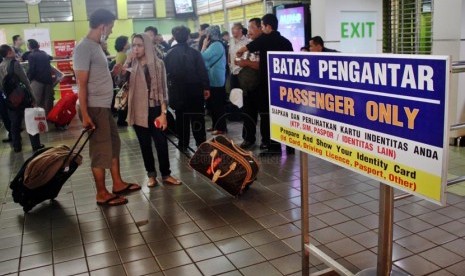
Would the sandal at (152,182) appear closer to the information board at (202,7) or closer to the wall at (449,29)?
the wall at (449,29)

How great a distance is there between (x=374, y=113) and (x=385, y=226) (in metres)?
0.58

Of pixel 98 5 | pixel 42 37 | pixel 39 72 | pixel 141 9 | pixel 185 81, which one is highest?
pixel 98 5

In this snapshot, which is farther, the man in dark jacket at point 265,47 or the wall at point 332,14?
the wall at point 332,14

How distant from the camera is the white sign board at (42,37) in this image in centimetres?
1312

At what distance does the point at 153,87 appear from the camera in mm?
4113

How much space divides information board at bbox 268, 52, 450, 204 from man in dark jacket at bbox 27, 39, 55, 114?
592cm

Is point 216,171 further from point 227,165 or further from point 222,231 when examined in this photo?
point 222,231

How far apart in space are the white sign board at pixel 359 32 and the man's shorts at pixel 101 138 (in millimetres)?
3828

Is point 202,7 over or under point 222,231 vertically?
over

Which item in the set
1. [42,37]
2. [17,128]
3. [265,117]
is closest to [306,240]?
[265,117]

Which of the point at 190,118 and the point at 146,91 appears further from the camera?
the point at 190,118

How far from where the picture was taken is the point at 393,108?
1.69 meters

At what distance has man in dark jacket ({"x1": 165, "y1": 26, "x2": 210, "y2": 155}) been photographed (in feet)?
17.0

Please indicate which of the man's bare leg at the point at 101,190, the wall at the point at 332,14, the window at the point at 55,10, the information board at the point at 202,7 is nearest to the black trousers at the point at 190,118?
the man's bare leg at the point at 101,190
